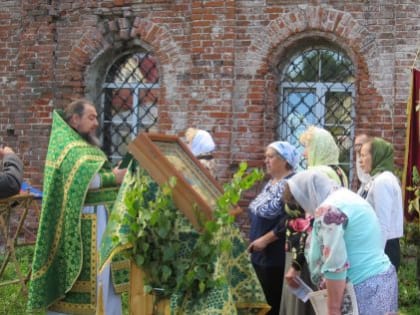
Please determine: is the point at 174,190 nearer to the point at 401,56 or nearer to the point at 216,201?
the point at 216,201

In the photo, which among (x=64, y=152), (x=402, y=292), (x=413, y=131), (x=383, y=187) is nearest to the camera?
(x=383, y=187)

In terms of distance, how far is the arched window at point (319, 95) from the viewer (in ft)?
28.8

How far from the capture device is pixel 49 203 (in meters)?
5.39

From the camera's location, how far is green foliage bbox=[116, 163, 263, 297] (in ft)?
12.1

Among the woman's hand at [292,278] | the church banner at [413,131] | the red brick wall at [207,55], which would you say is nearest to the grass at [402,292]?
the church banner at [413,131]

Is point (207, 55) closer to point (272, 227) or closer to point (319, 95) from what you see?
point (319, 95)

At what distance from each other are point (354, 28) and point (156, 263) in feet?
17.4

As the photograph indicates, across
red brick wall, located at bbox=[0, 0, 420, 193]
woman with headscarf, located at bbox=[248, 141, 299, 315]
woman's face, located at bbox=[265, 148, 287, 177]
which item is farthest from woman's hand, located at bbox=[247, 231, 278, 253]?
red brick wall, located at bbox=[0, 0, 420, 193]

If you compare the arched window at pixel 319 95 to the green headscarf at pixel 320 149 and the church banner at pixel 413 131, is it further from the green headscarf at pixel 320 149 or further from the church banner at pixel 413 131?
the green headscarf at pixel 320 149

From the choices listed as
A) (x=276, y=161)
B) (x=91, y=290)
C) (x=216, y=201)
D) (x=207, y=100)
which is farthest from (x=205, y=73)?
(x=216, y=201)

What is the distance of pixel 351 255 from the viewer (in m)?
3.79

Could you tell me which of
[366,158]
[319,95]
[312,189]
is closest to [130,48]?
[319,95]

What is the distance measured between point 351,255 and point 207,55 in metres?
5.32

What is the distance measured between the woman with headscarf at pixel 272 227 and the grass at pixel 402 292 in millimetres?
1431
